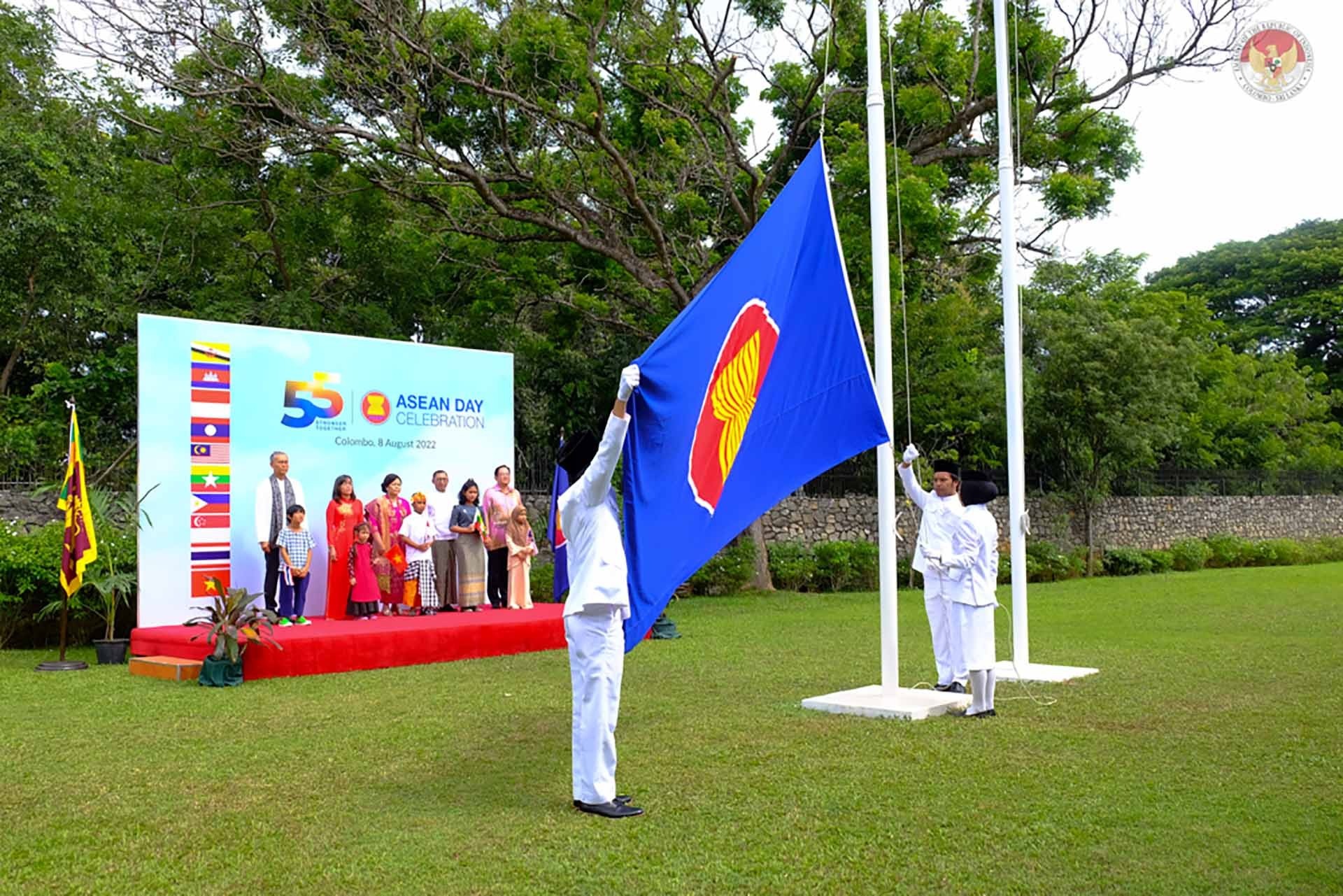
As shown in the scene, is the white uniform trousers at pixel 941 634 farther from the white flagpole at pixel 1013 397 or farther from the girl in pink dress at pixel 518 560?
the girl in pink dress at pixel 518 560

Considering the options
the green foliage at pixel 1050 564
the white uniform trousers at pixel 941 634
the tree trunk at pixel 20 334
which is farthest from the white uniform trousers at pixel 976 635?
the green foliage at pixel 1050 564

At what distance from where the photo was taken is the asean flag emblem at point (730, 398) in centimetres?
620

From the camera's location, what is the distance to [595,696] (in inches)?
219

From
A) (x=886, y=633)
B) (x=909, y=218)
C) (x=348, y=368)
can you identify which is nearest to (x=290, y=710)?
(x=886, y=633)

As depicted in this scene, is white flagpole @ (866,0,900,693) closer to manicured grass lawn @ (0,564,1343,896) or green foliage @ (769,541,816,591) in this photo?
manicured grass lawn @ (0,564,1343,896)

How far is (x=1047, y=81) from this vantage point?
1734 cm

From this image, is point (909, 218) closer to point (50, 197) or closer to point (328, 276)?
point (328, 276)

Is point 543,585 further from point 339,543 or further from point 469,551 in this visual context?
point 339,543

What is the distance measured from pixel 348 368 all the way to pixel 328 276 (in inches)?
249

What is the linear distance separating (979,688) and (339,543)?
24.3 ft

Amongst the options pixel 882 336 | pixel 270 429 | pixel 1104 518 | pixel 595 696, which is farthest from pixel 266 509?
pixel 1104 518

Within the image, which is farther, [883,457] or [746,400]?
[883,457]

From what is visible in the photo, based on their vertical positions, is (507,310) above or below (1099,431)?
above

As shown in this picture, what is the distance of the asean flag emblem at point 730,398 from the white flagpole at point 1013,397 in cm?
340
